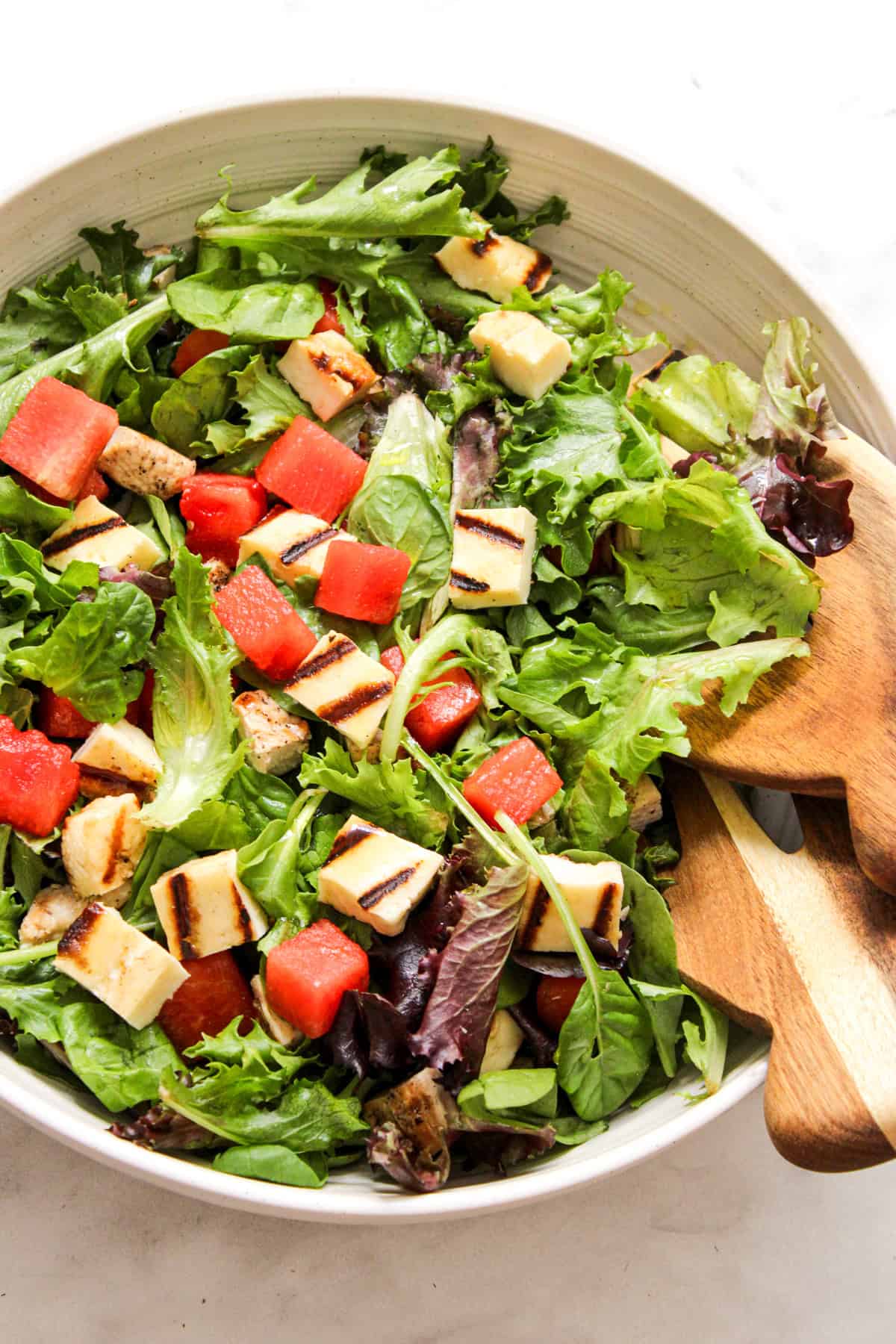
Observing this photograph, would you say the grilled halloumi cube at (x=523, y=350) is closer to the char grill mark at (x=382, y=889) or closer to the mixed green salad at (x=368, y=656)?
the mixed green salad at (x=368, y=656)

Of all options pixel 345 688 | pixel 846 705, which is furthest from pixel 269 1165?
pixel 846 705

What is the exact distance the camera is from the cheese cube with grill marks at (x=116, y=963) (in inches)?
101

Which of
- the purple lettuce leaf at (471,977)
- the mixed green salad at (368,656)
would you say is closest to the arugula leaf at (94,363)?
the mixed green salad at (368,656)

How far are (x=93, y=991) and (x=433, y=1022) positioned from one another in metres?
0.73

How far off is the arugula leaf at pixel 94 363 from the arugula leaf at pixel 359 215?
0.27m

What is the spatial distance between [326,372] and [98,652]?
92cm

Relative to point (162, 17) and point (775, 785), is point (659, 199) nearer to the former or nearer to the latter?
point (775, 785)

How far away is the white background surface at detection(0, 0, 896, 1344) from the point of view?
3066mm

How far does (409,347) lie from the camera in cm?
322

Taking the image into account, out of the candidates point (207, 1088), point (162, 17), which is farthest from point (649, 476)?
point (162, 17)

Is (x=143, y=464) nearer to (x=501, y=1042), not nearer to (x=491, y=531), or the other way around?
(x=491, y=531)

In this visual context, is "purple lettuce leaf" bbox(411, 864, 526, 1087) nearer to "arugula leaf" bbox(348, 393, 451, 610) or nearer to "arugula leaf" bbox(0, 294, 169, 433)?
"arugula leaf" bbox(348, 393, 451, 610)

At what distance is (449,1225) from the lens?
3.14 m

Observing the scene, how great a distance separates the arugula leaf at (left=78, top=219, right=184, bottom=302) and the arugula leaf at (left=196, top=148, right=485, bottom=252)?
15cm
